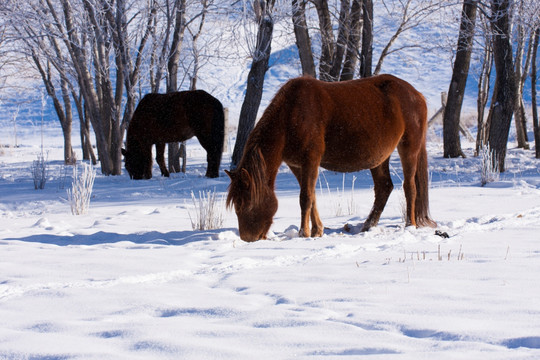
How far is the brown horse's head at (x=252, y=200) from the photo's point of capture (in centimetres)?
481

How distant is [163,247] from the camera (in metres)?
4.54

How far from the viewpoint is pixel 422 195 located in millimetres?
6105

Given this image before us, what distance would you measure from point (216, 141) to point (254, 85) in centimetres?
147

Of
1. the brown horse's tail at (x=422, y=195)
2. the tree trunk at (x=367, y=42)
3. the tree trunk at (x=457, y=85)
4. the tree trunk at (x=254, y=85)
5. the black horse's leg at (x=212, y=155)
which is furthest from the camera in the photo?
the tree trunk at (x=457, y=85)

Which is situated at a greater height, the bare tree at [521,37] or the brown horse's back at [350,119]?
the bare tree at [521,37]

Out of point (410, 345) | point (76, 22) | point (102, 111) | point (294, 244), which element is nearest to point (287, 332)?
point (410, 345)

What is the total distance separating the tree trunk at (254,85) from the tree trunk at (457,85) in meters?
5.54

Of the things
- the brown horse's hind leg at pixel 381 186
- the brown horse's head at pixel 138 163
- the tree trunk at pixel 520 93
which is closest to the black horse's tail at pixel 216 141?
the brown horse's head at pixel 138 163

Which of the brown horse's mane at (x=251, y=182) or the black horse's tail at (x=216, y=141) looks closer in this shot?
the brown horse's mane at (x=251, y=182)

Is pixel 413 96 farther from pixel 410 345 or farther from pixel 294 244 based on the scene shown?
pixel 410 345

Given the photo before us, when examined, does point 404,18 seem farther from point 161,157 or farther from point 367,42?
point 161,157

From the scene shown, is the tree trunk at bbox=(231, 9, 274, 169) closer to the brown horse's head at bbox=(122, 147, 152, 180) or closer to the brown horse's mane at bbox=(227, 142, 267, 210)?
the brown horse's head at bbox=(122, 147, 152, 180)

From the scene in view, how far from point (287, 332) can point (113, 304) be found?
97 cm

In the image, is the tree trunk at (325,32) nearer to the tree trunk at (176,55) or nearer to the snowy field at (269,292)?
the tree trunk at (176,55)
